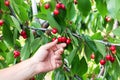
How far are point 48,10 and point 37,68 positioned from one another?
0.87 feet

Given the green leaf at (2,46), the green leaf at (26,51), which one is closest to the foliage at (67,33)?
the green leaf at (26,51)

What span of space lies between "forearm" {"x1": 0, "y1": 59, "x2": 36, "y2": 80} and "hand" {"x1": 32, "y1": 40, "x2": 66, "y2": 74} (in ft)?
0.07

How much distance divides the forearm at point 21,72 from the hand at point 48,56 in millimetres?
22

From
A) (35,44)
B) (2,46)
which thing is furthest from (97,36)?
(2,46)

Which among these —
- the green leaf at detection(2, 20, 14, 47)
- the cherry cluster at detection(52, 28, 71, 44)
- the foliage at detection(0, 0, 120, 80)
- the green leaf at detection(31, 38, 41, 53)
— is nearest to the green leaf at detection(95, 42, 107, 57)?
the foliage at detection(0, 0, 120, 80)

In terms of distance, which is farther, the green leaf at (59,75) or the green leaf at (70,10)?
the green leaf at (59,75)

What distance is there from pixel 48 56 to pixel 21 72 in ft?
0.42

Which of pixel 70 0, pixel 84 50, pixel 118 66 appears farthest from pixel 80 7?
pixel 118 66

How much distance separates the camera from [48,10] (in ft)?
4.64

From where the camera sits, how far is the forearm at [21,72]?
4.33 ft

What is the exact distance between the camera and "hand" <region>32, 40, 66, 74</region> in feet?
4.25

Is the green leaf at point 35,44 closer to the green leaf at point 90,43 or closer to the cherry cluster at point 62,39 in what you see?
the cherry cluster at point 62,39

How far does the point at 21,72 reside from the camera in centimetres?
134

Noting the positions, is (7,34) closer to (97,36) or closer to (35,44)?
(35,44)
